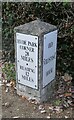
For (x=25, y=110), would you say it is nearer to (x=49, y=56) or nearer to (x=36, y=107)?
(x=36, y=107)

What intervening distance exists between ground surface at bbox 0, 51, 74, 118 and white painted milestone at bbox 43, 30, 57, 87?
30cm

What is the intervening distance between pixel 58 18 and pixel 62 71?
0.89 meters

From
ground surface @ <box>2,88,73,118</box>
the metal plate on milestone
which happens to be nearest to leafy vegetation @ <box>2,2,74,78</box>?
the metal plate on milestone

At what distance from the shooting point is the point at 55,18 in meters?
4.28

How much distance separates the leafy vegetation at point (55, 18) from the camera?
162 inches

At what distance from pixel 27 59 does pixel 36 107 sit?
676 millimetres

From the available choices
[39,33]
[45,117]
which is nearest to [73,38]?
[39,33]

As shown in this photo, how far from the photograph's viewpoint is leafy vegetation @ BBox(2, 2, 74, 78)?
4.11 m

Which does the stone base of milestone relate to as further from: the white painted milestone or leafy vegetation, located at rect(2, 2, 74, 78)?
leafy vegetation, located at rect(2, 2, 74, 78)

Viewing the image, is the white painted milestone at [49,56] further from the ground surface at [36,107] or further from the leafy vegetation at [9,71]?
the leafy vegetation at [9,71]

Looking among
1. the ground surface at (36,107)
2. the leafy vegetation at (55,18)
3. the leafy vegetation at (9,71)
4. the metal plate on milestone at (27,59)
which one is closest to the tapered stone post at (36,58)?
the metal plate on milestone at (27,59)

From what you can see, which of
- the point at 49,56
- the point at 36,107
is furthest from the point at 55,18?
the point at 36,107

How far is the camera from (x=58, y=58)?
439cm

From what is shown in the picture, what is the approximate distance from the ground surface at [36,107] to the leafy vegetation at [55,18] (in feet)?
2.14
